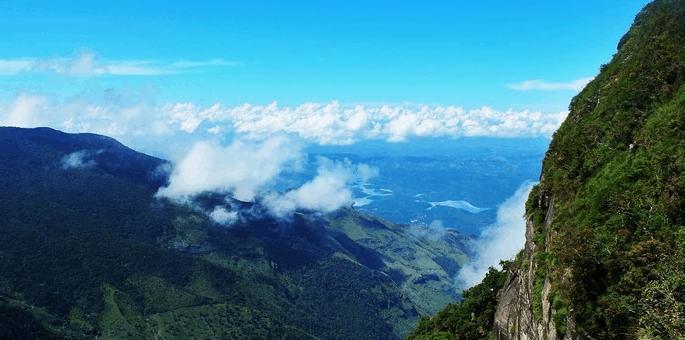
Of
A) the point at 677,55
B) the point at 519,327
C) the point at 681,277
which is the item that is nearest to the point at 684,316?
the point at 681,277

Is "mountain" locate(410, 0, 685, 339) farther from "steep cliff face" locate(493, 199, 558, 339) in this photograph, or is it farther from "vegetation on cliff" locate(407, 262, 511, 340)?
"vegetation on cliff" locate(407, 262, 511, 340)

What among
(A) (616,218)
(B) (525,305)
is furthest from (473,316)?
(A) (616,218)

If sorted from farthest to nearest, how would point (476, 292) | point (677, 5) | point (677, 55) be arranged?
point (476, 292), point (677, 5), point (677, 55)

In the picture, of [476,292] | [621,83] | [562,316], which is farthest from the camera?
[476,292]

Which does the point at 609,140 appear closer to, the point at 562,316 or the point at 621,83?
the point at 621,83

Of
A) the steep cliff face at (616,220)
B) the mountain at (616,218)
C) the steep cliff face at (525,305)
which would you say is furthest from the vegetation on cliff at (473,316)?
the steep cliff face at (616,220)

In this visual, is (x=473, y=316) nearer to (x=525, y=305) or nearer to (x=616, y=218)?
(x=525, y=305)
